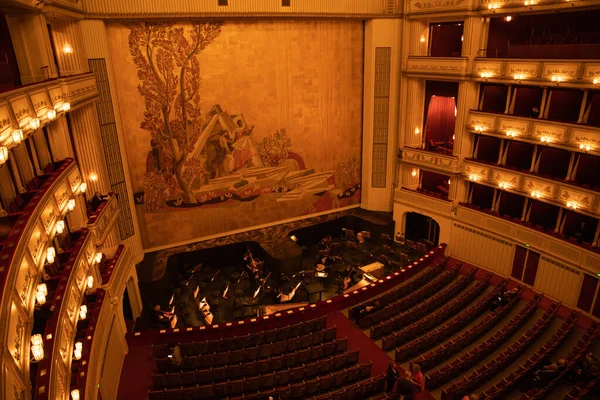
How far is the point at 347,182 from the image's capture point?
1981 cm

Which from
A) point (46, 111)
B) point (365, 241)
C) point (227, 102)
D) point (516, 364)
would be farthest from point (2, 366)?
point (365, 241)

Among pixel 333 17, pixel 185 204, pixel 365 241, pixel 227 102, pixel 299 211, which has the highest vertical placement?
pixel 333 17

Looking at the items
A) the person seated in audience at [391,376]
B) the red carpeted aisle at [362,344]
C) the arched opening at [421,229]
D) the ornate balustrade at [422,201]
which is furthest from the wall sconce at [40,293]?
the arched opening at [421,229]

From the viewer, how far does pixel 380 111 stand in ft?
61.2

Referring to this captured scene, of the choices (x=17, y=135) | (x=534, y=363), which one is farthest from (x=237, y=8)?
(x=534, y=363)

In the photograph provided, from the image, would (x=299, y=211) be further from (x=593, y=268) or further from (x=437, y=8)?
(x=593, y=268)

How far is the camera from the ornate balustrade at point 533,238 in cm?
1313

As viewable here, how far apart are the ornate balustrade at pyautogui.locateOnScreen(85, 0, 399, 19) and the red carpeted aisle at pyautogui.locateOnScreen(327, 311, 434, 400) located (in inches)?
438

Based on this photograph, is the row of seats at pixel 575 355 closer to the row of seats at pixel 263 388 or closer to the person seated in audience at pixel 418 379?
the person seated in audience at pixel 418 379

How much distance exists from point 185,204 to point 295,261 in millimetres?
4810

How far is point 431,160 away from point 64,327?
46.7 feet

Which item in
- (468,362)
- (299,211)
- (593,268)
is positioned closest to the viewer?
(468,362)

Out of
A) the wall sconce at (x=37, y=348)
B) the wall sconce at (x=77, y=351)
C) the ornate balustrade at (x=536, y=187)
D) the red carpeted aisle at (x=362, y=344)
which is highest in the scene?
the wall sconce at (x=37, y=348)

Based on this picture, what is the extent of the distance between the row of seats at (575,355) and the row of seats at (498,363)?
3.01 feet
